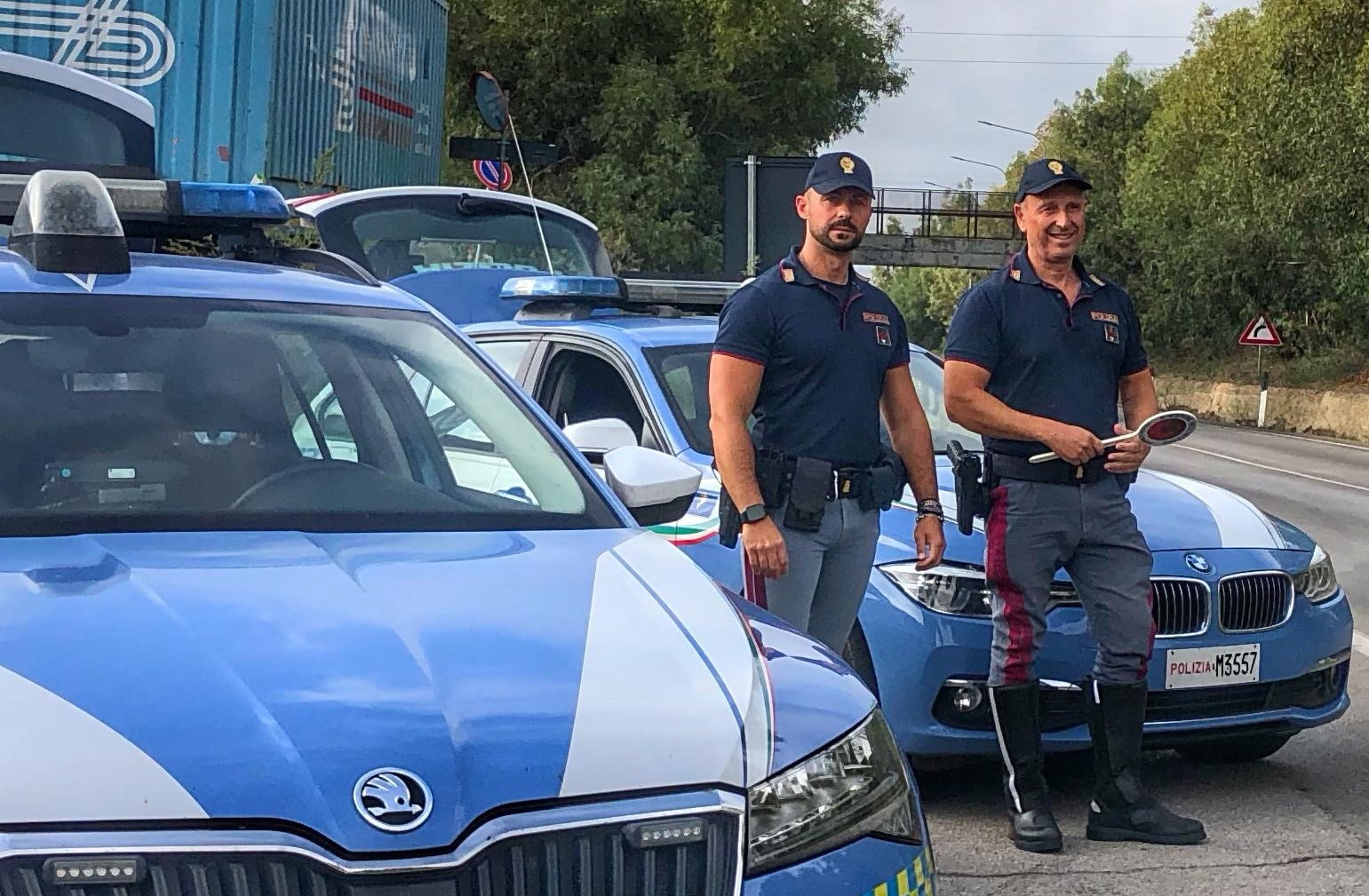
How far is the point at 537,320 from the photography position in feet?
22.7

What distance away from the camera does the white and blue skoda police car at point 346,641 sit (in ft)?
7.27

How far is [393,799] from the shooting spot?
7.39 ft

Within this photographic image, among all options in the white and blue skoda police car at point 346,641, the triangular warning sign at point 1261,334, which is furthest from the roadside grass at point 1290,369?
the white and blue skoda police car at point 346,641

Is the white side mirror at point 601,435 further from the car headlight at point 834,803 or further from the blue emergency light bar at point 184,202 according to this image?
the car headlight at point 834,803

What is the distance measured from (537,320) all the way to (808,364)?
225 cm

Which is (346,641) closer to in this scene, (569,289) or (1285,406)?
(569,289)

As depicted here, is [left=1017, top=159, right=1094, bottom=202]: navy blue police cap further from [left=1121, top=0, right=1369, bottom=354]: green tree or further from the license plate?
[left=1121, top=0, right=1369, bottom=354]: green tree

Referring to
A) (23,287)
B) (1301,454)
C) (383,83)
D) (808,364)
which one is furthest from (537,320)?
(1301,454)

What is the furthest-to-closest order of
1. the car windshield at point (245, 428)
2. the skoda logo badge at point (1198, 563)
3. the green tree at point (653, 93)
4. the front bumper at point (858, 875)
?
the green tree at point (653, 93) < the skoda logo badge at point (1198, 563) < the car windshield at point (245, 428) < the front bumper at point (858, 875)

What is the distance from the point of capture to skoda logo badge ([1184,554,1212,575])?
217 inches

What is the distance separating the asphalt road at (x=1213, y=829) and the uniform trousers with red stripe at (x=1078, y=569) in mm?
494

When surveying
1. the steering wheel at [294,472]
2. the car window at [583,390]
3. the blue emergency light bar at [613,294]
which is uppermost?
the blue emergency light bar at [613,294]

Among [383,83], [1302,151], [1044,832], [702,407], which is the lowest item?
[1044,832]

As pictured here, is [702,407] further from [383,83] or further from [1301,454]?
[1301,454]
